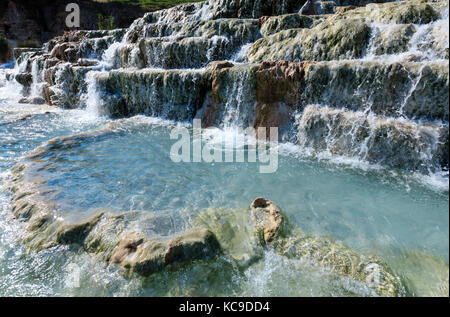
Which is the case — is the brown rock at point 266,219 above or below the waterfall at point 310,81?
below

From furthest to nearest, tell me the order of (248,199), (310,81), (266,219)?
(310,81)
(248,199)
(266,219)

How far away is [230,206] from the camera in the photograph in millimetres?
3662

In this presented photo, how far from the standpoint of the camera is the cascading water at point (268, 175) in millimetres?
2512

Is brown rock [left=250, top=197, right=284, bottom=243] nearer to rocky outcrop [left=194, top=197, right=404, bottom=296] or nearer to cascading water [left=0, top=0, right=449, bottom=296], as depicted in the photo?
rocky outcrop [left=194, top=197, right=404, bottom=296]

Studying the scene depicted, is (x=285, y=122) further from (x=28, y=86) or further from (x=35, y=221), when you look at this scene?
(x=28, y=86)

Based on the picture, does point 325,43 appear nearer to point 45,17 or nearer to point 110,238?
point 110,238

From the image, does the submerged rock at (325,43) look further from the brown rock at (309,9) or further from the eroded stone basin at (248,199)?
the brown rock at (309,9)

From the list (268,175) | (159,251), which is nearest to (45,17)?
(268,175)

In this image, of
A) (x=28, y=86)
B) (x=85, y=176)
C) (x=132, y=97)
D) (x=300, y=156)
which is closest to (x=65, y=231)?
(x=85, y=176)

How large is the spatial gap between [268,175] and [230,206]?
47.9 inches

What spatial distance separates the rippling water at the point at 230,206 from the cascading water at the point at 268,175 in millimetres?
18

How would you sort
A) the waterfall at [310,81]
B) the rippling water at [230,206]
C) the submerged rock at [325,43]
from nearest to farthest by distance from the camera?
the rippling water at [230,206] < the waterfall at [310,81] < the submerged rock at [325,43]

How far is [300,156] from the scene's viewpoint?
5.30 meters

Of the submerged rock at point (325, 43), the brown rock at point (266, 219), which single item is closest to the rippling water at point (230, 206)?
the brown rock at point (266, 219)
